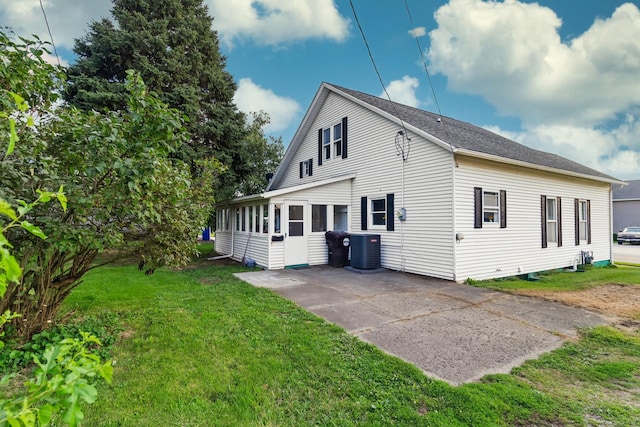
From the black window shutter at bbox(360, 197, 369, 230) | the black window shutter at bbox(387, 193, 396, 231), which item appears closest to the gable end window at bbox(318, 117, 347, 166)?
the black window shutter at bbox(360, 197, 369, 230)

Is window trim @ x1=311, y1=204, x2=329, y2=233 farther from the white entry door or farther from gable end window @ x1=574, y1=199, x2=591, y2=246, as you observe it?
gable end window @ x1=574, y1=199, x2=591, y2=246

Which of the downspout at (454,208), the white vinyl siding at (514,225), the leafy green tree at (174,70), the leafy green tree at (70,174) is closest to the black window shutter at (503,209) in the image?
the white vinyl siding at (514,225)

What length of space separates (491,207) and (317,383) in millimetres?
7979

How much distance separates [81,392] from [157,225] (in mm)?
3737

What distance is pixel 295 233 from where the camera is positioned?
→ 10.6 meters

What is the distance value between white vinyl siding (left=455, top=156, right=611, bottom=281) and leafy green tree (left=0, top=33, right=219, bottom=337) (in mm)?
7261

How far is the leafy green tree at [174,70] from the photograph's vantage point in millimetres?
12461

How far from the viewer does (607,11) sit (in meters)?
9.95

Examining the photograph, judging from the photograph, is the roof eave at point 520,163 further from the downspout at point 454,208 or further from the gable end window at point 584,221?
the gable end window at point 584,221

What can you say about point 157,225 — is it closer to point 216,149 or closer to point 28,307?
point 28,307

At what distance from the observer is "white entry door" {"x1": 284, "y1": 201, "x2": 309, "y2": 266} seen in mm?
10406

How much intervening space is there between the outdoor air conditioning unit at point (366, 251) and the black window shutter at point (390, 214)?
1.65 feet

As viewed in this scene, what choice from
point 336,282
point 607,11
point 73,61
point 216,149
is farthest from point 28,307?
point 607,11

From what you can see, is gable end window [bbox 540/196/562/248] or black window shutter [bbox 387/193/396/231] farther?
gable end window [bbox 540/196/562/248]
